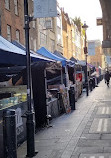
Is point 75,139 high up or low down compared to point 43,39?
down

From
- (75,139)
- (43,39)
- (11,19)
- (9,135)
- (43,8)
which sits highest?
(11,19)

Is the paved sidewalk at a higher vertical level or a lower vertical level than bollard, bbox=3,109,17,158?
lower

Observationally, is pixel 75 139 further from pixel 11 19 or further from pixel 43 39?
pixel 43 39

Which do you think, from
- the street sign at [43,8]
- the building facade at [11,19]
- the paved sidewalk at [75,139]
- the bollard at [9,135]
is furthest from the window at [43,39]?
the bollard at [9,135]

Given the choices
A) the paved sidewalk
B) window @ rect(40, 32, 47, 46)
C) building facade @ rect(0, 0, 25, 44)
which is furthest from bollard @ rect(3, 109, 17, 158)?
window @ rect(40, 32, 47, 46)

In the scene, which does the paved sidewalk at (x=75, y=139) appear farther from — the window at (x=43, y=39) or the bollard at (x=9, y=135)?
the window at (x=43, y=39)

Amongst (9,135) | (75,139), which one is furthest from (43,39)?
(9,135)

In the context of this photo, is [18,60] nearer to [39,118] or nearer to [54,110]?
[39,118]

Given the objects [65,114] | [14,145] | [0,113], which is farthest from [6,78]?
[14,145]

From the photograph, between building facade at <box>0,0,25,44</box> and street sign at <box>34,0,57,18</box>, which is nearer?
street sign at <box>34,0,57,18</box>

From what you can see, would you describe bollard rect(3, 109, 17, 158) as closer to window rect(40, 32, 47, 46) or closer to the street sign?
the street sign

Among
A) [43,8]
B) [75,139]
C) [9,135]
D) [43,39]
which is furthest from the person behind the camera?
[43,39]

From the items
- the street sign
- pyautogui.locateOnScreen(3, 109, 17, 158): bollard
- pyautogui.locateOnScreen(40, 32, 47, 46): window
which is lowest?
pyautogui.locateOnScreen(3, 109, 17, 158): bollard

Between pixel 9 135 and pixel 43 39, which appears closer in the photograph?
pixel 9 135
